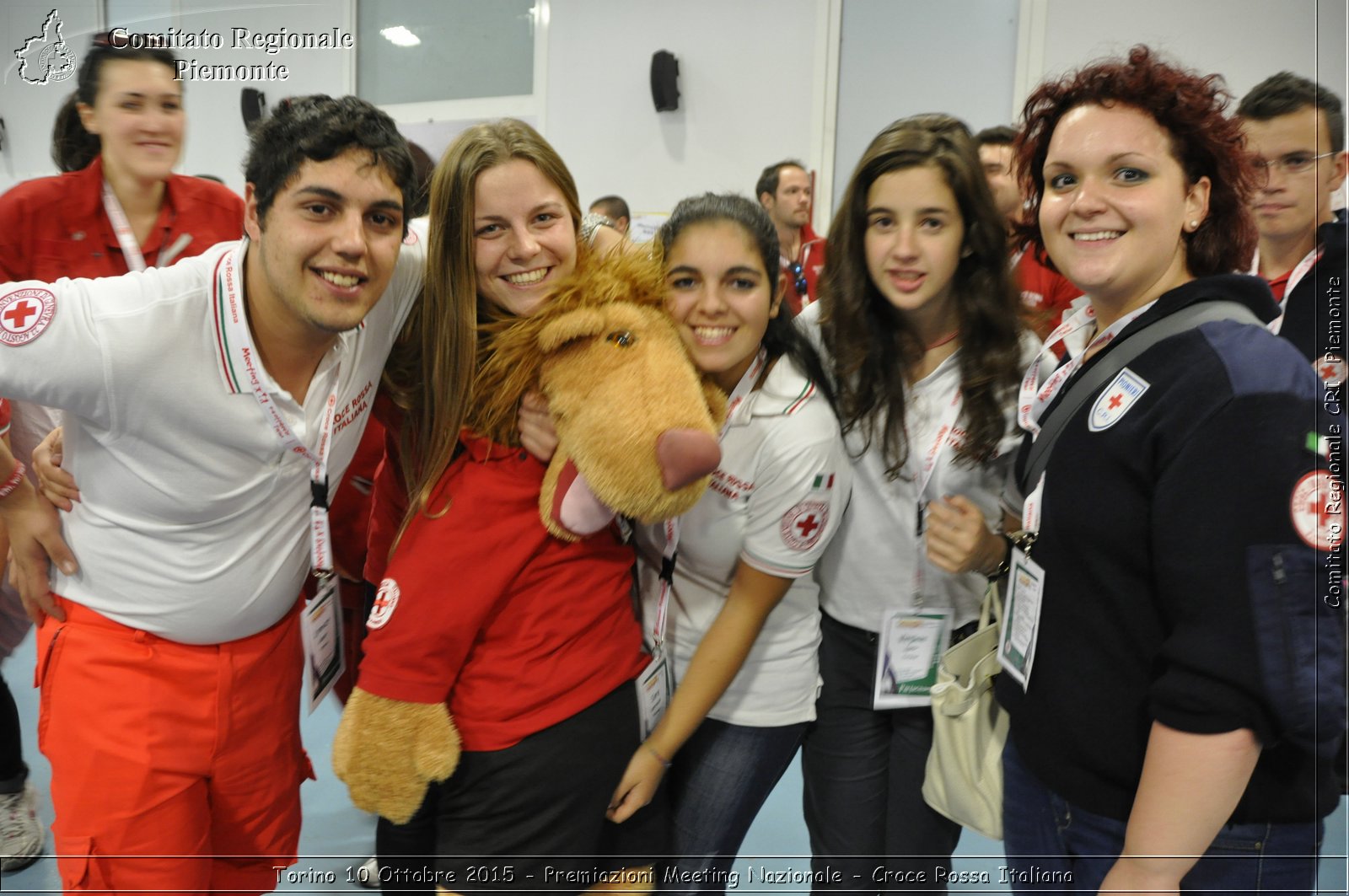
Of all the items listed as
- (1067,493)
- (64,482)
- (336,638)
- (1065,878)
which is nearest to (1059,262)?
(1067,493)

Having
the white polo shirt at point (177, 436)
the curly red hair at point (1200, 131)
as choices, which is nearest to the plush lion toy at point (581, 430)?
the white polo shirt at point (177, 436)

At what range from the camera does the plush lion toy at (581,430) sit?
111 cm

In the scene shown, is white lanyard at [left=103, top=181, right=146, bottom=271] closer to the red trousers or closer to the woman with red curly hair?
the red trousers

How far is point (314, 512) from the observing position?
4.41 ft

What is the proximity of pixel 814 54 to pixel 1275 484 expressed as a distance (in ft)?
6.97

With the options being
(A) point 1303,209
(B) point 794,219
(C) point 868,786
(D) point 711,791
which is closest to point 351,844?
(D) point 711,791

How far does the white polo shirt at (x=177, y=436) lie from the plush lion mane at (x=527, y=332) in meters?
0.28

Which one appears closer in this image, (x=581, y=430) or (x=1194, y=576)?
(x=1194, y=576)

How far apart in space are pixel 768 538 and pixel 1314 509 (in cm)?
74

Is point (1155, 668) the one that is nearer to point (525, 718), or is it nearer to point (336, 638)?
point (525, 718)

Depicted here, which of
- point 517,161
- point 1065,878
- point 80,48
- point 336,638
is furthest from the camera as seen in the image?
point 80,48

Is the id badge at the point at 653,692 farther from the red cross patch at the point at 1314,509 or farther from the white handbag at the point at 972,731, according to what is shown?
the red cross patch at the point at 1314,509

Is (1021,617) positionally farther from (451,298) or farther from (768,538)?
(451,298)

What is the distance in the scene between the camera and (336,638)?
148 cm
